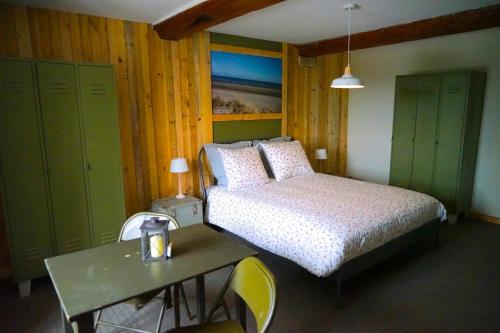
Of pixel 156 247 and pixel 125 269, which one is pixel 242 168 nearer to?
pixel 156 247

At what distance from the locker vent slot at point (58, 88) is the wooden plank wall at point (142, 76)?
1.61 ft

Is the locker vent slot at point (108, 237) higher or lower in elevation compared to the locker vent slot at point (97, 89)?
lower

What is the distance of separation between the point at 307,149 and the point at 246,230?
2362mm

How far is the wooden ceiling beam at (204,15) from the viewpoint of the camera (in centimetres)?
253

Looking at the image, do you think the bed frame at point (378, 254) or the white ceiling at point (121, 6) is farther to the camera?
the white ceiling at point (121, 6)

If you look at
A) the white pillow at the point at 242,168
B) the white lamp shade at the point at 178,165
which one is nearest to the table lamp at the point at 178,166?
the white lamp shade at the point at 178,165

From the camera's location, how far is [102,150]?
2.86 metres

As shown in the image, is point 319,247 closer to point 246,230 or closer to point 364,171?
point 246,230

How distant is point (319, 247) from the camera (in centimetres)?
241

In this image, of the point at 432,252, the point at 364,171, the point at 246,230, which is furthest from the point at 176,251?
the point at 364,171

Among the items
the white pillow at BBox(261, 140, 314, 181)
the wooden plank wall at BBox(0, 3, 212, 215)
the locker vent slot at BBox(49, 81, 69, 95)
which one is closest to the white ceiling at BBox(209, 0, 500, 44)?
the wooden plank wall at BBox(0, 3, 212, 215)

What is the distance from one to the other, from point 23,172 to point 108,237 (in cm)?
87

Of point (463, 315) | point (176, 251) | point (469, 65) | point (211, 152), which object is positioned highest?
point (469, 65)

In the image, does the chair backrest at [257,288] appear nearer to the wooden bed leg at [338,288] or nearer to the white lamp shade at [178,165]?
the wooden bed leg at [338,288]
